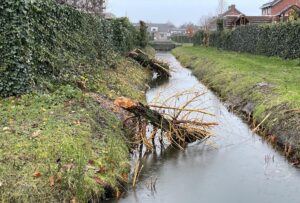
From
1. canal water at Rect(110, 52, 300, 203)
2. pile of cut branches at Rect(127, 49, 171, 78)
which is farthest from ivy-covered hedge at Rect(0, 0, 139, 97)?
pile of cut branches at Rect(127, 49, 171, 78)

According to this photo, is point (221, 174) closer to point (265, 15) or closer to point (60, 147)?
point (60, 147)

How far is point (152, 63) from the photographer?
104 feet

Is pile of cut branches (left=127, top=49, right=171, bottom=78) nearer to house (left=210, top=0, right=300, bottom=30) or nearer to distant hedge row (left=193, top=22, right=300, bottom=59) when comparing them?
distant hedge row (left=193, top=22, right=300, bottom=59)

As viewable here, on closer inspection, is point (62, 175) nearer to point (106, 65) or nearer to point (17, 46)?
point (17, 46)

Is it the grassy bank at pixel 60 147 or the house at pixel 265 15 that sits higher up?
the house at pixel 265 15

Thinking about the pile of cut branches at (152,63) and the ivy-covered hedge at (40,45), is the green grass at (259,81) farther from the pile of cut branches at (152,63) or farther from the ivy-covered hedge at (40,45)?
the ivy-covered hedge at (40,45)

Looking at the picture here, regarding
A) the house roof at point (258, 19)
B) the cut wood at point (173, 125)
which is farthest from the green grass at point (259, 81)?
the house roof at point (258, 19)

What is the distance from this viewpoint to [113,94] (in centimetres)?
1620

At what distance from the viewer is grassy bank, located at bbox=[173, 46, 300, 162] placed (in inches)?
537

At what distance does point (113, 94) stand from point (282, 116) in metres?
5.58

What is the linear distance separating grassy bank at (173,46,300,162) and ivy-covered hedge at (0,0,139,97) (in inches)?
247

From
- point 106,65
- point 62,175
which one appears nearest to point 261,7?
point 106,65

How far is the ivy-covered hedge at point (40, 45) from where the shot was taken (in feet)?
42.5

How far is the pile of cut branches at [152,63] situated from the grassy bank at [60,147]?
16.7 meters
